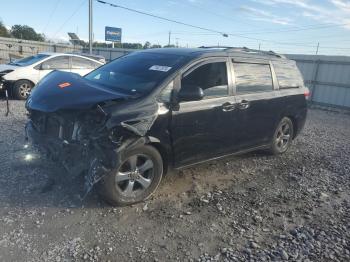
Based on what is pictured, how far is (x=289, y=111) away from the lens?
646 centimetres

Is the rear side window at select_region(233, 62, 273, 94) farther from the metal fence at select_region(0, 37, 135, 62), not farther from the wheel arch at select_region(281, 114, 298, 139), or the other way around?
the metal fence at select_region(0, 37, 135, 62)

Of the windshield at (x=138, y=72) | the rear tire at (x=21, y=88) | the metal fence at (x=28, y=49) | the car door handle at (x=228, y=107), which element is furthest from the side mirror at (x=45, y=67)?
the metal fence at (x=28, y=49)

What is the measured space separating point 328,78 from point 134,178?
12961 mm

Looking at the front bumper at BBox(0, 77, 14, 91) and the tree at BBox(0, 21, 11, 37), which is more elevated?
the tree at BBox(0, 21, 11, 37)

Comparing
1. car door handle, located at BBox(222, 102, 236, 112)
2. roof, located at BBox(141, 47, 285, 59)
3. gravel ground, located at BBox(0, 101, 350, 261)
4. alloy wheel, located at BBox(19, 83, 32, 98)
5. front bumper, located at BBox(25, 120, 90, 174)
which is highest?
roof, located at BBox(141, 47, 285, 59)

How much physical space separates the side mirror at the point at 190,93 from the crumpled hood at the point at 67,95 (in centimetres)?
65

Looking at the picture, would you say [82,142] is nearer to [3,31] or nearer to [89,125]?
[89,125]

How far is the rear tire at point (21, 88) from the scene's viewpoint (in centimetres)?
1075

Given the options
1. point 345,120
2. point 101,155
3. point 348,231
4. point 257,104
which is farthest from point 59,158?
point 345,120

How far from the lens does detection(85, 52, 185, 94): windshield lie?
4445 mm

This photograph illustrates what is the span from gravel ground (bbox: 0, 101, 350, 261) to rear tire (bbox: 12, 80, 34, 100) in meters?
5.40

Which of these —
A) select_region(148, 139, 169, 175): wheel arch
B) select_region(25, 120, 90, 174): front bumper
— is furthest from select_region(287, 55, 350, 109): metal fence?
select_region(25, 120, 90, 174): front bumper

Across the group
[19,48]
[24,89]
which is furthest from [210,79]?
[19,48]

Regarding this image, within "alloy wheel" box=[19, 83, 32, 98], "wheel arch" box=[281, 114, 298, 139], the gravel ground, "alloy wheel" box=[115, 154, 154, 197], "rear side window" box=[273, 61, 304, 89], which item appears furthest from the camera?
"alloy wheel" box=[19, 83, 32, 98]
